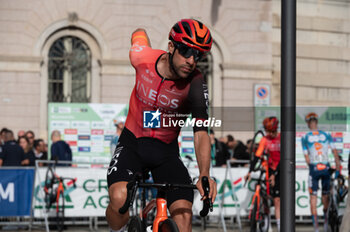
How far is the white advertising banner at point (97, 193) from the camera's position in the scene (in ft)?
42.3

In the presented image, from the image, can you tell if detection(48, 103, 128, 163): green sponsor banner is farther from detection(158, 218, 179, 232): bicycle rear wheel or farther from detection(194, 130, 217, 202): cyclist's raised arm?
detection(158, 218, 179, 232): bicycle rear wheel

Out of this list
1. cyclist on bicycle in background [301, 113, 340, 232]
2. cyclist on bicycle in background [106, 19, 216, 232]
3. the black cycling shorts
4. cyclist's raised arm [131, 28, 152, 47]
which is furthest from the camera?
cyclist on bicycle in background [301, 113, 340, 232]

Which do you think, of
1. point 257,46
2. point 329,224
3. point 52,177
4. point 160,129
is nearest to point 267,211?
point 329,224

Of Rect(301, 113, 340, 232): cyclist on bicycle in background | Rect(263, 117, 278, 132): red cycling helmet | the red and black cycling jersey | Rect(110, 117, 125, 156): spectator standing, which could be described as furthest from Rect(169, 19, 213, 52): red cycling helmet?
Rect(110, 117, 125, 156): spectator standing

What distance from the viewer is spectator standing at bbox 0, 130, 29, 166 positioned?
13.8 m

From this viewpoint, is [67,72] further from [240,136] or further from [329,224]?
[329,224]

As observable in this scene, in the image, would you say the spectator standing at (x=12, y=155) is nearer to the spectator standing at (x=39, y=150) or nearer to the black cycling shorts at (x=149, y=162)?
the spectator standing at (x=39, y=150)

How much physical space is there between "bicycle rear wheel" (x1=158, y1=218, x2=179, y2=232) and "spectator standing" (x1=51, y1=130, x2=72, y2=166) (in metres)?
9.68

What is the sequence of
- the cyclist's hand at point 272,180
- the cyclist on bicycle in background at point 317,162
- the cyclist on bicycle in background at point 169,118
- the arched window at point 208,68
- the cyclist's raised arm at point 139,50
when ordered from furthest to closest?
the arched window at point 208,68
the cyclist on bicycle in background at point 317,162
the cyclist's hand at point 272,180
the cyclist's raised arm at point 139,50
the cyclist on bicycle in background at point 169,118

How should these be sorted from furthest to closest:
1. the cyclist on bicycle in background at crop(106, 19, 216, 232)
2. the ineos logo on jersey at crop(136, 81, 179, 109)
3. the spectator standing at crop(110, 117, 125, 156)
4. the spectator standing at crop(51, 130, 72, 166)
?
the spectator standing at crop(51, 130, 72, 166) < the spectator standing at crop(110, 117, 125, 156) < the ineos logo on jersey at crop(136, 81, 179, 109) < the cyclist on bicycle in background at crop(106, 19, 216, 232)

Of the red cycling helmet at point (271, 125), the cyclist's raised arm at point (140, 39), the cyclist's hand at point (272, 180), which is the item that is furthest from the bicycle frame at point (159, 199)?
the red cycling helmet at point (271, 125)

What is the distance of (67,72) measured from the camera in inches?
858

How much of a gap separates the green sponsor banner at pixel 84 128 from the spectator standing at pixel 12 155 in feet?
3.97

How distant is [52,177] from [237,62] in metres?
11.5
